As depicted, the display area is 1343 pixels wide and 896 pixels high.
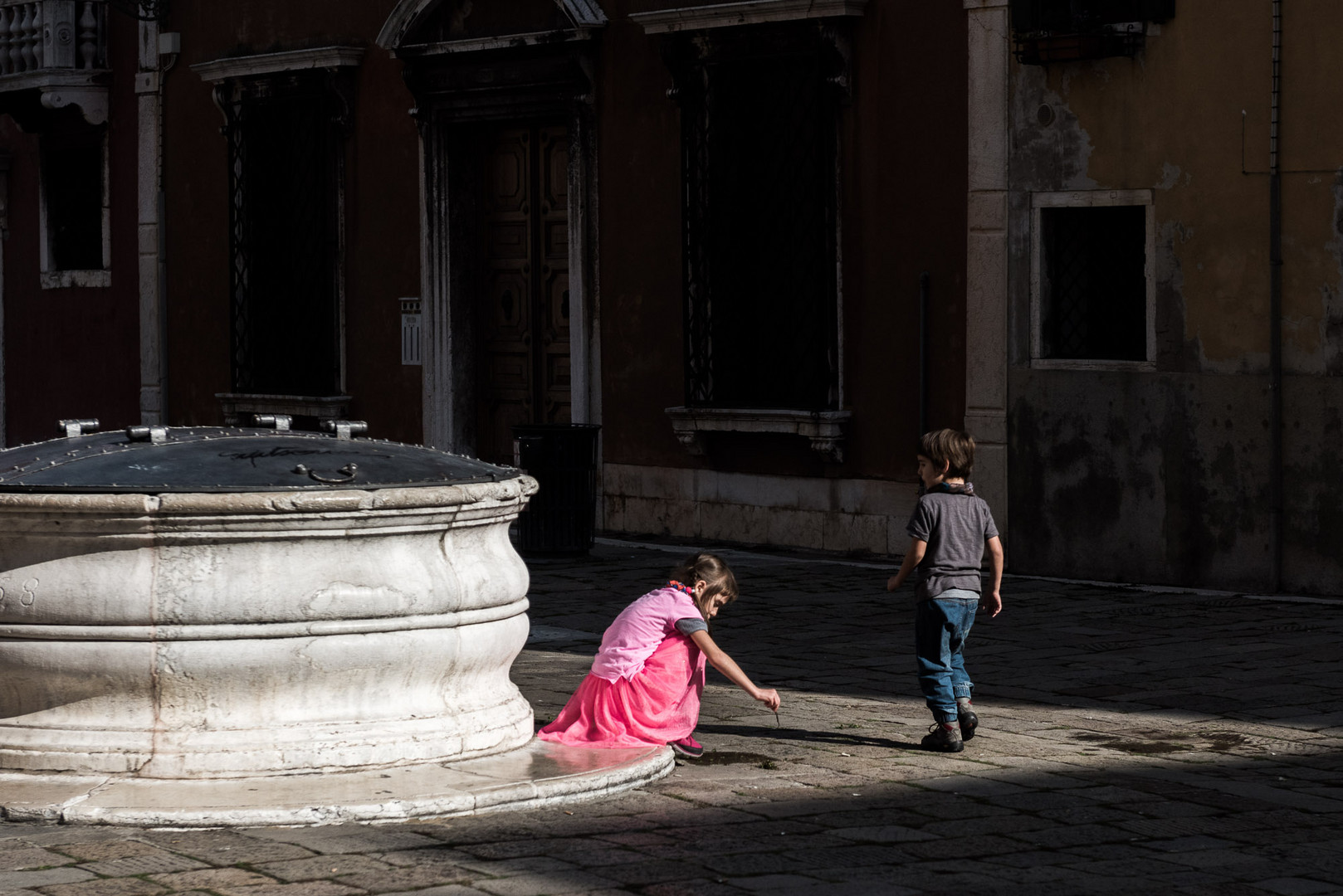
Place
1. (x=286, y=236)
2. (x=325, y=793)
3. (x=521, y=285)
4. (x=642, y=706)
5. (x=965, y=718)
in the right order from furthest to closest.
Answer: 1. (x=286, y=236)
2. (x=521, y=285)
3. (x=965, y=718)
4. (x=642, y=706)
5. (x=325, y=793)

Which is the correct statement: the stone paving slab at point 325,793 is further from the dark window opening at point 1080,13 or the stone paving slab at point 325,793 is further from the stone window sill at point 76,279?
the stone window sill at point 76,279

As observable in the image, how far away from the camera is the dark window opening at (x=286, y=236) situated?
1883 cm

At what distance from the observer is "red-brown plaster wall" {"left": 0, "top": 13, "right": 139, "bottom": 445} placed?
21297mm

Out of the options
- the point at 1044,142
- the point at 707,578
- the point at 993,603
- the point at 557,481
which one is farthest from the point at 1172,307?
the point at 707,578

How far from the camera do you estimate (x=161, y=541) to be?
252 inches

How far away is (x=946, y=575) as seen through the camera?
765 cm

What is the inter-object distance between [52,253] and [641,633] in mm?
16481

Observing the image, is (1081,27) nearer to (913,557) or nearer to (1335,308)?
(1335,308)

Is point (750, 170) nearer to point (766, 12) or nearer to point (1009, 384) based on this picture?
point (766, 12)

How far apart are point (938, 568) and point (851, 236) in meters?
7.22

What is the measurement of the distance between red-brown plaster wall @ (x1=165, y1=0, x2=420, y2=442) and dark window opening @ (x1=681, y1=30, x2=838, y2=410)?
3.39m

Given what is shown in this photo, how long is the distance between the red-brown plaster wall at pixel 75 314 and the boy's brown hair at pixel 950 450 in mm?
14513

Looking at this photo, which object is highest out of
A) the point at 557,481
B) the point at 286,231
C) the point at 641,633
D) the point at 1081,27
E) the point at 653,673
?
the point at 1081,27

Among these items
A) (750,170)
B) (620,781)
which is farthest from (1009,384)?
(620,781)
